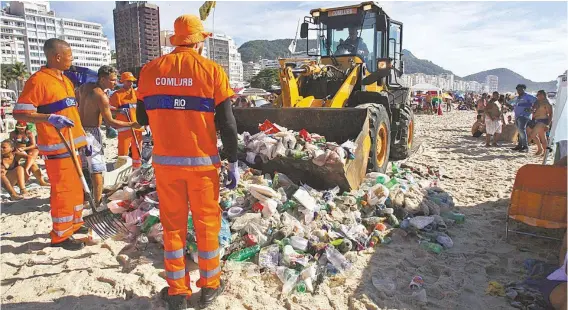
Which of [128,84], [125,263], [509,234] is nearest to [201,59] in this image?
[125,263]

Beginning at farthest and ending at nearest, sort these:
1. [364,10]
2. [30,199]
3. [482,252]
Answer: [364,10]
[30,199]
[482,252]

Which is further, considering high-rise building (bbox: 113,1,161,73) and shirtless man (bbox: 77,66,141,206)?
high-rise building (bbox: 113,1,161,73)

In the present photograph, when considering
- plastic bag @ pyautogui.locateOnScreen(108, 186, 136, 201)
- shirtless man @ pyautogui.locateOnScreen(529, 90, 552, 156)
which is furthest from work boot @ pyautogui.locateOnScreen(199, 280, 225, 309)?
shirtless man @ pyautogui.locateOnScreen(529, 90, 552, 156)

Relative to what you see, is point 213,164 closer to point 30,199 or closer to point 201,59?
point 201,59

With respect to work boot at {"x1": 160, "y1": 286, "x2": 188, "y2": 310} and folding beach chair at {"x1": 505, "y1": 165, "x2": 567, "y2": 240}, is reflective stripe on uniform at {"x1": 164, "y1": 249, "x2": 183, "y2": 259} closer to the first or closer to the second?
work boot at {"x1": 160, "y1": 286, "x2": 188, "y2": 310}

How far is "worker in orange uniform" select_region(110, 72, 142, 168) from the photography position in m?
5.41

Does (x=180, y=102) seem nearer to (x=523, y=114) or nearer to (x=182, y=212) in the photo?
(x=182, y=212)

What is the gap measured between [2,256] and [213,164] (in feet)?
7.71

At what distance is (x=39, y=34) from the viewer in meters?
97.0

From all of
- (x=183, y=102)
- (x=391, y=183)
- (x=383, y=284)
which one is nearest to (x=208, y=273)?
(x=183, y=102)

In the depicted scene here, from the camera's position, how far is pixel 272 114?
5.28 metres

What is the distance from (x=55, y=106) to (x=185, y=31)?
5.64 feet

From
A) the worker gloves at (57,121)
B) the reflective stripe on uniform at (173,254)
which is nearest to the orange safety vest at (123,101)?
the worker gloves at (57,121)

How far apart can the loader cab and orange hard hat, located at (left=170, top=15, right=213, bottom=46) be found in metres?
4.58
